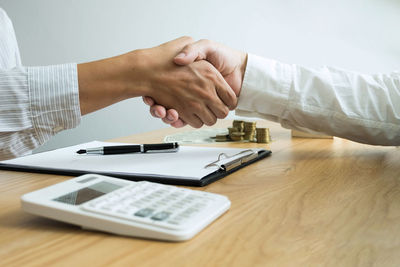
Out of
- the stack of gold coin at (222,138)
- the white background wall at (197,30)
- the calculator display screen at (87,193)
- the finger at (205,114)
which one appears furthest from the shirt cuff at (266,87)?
the white background wall at (197,30)

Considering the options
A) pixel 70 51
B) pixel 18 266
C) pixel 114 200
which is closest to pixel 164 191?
pixel 114 200

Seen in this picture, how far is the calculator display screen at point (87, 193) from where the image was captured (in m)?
0.42

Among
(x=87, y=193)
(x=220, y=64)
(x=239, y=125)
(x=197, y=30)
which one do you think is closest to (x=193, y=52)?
(x=220, y=64)

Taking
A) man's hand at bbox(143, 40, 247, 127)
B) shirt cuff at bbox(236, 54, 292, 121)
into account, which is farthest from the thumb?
shirt cuff at bbox(236, 54, 292, 121)

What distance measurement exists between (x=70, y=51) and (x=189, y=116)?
1.79 metres

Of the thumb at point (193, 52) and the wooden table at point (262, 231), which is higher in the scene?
the thumb at point (193, 52)

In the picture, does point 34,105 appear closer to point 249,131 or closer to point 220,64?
point 220,64

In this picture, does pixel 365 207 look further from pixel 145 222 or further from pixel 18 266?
pixel 18 266

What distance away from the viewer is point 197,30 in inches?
94.3

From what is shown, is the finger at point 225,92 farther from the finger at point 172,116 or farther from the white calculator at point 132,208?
the white calculator at point 132,208

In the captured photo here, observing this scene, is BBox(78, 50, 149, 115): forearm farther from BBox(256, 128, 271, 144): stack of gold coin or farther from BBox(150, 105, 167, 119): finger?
BBox(256, 128, 271, 144): stack of gold coin

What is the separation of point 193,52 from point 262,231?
0.64 meters

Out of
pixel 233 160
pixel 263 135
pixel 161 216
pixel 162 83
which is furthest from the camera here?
pixel 263 135

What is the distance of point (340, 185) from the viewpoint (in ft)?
1.94
